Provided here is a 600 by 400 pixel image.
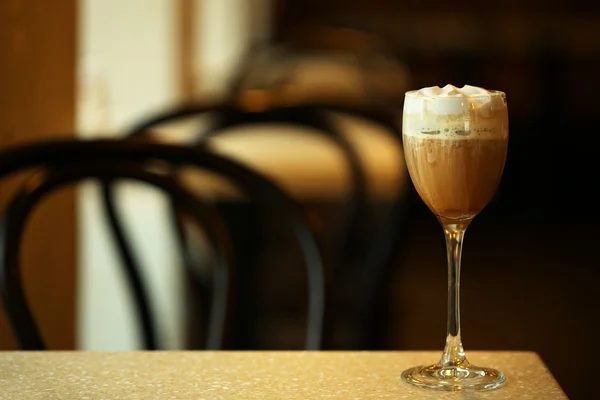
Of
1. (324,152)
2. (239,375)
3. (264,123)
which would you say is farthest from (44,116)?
(324,152)

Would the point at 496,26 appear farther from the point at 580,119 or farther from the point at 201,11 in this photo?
the point at 201,11

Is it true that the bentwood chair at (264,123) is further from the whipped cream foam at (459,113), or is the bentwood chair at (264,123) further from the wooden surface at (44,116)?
the whipped cream foam at (459,113)

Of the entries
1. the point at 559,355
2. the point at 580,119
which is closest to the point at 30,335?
the point at 559,355

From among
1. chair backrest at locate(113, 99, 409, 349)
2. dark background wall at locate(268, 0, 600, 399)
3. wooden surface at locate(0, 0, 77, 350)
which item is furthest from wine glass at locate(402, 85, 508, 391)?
dark background wall at locate(268, 0, 600, 399)

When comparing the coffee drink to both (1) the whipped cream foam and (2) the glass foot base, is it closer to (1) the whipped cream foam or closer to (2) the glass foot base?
(1) the whipped cream foam

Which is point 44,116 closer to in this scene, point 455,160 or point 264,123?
point 264,123

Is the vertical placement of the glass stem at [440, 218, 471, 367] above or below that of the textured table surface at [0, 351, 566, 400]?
above
